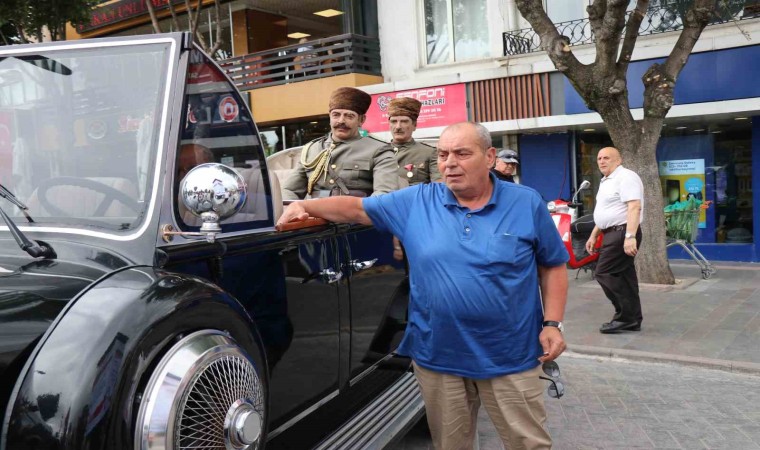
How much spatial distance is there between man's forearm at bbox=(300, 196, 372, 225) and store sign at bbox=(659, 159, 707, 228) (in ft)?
35.2

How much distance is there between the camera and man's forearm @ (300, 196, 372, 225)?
3.00 m

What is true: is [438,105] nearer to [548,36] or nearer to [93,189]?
[548,36]

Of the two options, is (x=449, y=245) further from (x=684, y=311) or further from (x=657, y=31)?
(x=657, y=31)

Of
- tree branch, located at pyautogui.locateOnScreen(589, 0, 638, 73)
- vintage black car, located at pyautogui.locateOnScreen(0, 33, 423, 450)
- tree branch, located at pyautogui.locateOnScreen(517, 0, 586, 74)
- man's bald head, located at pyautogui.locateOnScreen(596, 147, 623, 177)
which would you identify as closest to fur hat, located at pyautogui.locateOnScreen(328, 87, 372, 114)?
vintage black car, located at pyautogui.locateOnScreen(0, 33, 423, 450)

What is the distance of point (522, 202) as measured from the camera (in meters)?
2.93

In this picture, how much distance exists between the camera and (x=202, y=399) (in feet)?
6.23

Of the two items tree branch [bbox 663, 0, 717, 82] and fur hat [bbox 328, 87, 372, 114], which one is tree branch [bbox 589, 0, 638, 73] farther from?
fur hat [bbox 328, 87, 372, 114]

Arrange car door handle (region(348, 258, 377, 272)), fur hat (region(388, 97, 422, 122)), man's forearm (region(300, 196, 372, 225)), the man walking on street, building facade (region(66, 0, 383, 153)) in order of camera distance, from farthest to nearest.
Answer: building facade (region(66, 0, 383, 153)), the man walking on street, fur hat (region(388, 97, 422, 122)), car door handle (region(348, 258, 377, 272)), man's forearm (region(300, 196, 372, 225))

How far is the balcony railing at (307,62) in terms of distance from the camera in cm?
1541

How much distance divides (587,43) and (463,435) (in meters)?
11.0

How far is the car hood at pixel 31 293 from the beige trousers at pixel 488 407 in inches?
60.7

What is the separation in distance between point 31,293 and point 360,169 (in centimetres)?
250

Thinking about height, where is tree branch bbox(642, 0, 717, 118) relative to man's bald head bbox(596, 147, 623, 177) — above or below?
above

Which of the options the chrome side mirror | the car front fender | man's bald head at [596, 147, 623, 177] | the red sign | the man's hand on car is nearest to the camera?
the car front fender
